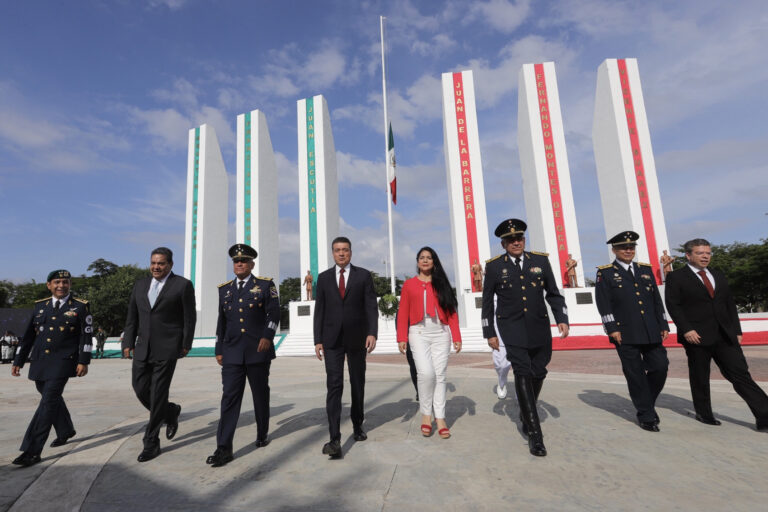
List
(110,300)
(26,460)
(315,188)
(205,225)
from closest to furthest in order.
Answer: (26,460) < (315,188) < (205,225) < (110,300)

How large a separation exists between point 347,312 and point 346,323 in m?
0.09

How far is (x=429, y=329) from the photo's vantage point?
3533mm

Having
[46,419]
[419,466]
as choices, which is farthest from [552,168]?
[46,419]

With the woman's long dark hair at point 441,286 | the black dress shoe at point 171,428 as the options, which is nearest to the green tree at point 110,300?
the black dress shoe at point 171,428

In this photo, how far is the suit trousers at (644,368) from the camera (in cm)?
354

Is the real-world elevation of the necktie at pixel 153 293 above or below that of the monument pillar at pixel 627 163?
below

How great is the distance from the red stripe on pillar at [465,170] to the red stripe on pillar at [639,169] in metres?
9.35

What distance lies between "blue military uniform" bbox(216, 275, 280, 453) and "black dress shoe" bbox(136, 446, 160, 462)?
609 millimetres

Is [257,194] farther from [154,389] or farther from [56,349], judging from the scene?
[154,389]

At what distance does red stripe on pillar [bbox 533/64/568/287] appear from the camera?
21906mm

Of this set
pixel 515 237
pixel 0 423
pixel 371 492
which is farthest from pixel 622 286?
pixel 0 423

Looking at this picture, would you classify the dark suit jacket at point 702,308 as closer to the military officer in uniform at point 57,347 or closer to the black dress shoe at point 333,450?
the black dress shoe at point 333,450

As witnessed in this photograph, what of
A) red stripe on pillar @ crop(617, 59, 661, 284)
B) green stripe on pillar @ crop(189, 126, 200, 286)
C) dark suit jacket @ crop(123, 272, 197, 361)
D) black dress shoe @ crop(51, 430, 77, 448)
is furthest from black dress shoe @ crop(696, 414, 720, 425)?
green stripe on pillar @ crop(189, 126, 200, 286)

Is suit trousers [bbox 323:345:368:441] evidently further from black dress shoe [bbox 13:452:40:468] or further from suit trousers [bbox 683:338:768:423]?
suit trousers [bbox 683:338:768:423]
